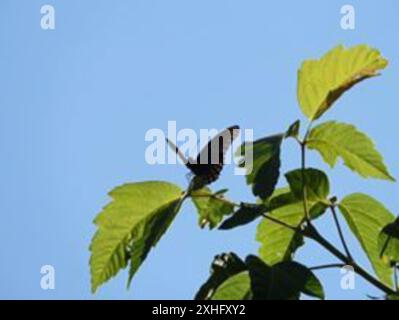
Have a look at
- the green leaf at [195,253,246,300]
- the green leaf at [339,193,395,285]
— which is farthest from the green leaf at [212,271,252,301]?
the green leaf at [339,193,395,285]

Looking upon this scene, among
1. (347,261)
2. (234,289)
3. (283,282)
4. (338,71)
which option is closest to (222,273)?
(234,289)

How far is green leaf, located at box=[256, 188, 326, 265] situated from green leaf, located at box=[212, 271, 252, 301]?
268 millimetres

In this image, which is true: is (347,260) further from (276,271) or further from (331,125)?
(331,125)

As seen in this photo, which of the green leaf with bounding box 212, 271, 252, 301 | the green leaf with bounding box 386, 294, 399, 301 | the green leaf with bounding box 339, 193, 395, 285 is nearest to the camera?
the green leaf with bounding box 386, 294, 399, 301

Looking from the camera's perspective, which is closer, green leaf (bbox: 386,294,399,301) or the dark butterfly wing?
green leaf (bbox: 386,294,399,301)

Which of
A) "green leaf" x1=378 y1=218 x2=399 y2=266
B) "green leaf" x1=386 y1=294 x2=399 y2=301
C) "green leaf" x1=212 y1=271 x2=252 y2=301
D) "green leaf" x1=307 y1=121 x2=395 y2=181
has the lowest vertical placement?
"green leaf" x1=386 y1=294 x2=399 y2=301

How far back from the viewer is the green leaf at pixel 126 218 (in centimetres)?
248

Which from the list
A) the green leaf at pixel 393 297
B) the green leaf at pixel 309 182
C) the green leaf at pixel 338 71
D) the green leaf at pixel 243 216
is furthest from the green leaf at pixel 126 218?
the green leaf at pixel 393 297

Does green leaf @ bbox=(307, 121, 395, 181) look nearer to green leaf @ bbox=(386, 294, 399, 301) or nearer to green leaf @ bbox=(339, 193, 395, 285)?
green leaf @ bbox=(339, 193, 395, 285)

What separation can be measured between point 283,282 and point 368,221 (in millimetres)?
445

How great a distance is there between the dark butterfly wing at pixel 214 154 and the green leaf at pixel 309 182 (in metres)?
0.35

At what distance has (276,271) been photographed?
219cm

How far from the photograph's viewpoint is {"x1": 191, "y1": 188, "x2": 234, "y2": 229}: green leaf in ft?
8.35
